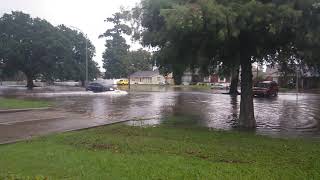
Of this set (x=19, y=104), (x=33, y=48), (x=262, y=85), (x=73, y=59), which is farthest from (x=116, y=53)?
(x=19, y=104)

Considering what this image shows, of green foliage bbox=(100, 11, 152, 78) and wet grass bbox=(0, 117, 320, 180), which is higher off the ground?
green foliage bbox=(100, 11, 152, 78)

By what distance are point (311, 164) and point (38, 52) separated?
6745cm

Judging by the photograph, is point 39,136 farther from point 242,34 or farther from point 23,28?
point 23,28

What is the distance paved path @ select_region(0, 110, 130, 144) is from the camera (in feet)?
49.2

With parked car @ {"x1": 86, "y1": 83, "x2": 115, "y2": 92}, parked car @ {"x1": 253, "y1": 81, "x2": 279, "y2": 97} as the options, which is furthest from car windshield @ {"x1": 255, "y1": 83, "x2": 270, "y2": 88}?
parked car @ {"x1": 86, "y1": 83, "x2": 115, "y2": 92}

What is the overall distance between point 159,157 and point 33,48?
65.2 meters

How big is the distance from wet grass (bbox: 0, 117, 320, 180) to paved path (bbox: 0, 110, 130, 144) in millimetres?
1714

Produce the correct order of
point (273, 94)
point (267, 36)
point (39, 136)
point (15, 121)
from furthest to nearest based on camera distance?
1. point (273, 94)
2. point (15, 121)
3. point (267, 36)
4. point (39, 136)

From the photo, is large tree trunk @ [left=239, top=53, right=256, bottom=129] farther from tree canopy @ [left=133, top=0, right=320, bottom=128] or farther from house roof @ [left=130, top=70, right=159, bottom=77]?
house roof @ [left=130, top=70, right=159, bottom=77]

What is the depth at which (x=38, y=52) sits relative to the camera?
72.3 m

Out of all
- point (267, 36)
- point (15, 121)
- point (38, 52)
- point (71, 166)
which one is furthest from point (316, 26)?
point (38, 52)

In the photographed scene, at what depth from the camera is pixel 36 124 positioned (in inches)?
708

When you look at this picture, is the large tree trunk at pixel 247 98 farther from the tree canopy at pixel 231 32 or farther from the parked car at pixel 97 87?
the parked car at pixel 97 87

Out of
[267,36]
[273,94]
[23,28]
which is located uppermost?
[23,28]
